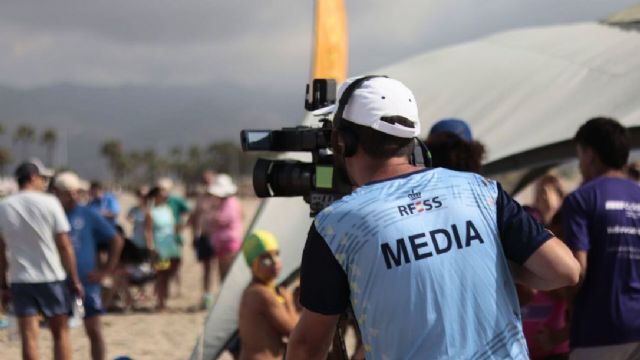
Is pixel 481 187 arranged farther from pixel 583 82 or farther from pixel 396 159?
pixel 583 82

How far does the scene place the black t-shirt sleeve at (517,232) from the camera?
175 cm

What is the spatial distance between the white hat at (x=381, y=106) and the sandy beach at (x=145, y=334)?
17.7 feet

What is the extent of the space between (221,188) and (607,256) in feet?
21.5

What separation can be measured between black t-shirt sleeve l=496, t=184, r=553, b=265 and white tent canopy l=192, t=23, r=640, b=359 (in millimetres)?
3871

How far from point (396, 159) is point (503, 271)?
0.32m

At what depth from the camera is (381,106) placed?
1718 mm

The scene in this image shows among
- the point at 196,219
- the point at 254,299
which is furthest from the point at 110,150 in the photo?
the point at 254,299

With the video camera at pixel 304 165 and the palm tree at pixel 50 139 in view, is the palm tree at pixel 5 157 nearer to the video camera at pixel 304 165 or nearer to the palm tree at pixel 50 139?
the palm tree at pixel 50 139

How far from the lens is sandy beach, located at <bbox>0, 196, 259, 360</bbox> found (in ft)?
23.2

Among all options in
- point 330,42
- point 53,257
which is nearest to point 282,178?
point 330,42

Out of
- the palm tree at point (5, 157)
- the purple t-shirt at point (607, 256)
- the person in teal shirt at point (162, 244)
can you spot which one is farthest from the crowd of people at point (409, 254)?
the palm tree at point (5, 157)

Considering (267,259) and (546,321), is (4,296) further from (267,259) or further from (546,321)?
(546,321)

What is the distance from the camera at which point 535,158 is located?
5.84 metres

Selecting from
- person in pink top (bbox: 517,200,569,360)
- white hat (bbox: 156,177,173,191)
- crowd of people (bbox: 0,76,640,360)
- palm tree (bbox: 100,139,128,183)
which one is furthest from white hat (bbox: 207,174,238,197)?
palm tree (bbox: 100,139,128,183)
